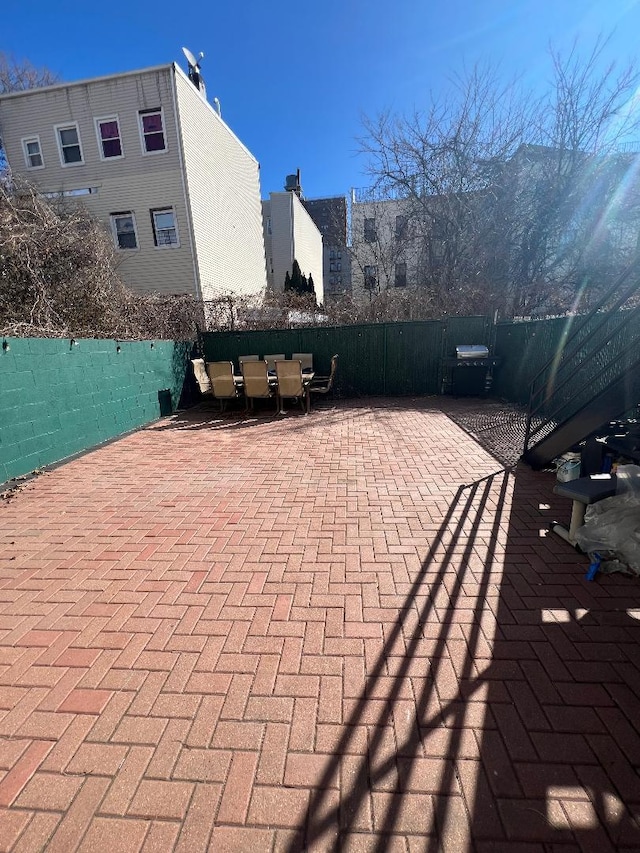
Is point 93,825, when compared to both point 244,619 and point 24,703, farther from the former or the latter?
point 244,619

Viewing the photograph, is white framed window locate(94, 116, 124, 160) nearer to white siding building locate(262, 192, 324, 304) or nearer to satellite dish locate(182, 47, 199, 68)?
satellite dish locate(182, 47, 199, 68)

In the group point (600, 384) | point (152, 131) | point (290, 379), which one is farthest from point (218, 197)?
point (600, 384)

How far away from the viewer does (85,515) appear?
3531mm

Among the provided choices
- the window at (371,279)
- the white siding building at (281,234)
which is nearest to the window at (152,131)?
the window at (371,279)

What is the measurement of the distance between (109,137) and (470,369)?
46.2 ft

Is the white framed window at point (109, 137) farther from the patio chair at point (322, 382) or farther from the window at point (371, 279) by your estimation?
the patio chair at point (322, 382)

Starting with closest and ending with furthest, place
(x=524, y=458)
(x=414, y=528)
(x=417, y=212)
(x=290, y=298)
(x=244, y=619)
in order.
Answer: (x=244, y=619)
(x=414, y=528)
(x=524, y=458)
(x=290, y=298)
(x=417, y=212)

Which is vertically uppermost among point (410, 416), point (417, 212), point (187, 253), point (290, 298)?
point (417, 212)

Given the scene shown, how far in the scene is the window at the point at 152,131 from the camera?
12.0 m

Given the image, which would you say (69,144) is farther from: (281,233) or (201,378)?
(281,233)

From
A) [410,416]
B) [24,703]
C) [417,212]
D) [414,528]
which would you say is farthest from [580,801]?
[417,212]

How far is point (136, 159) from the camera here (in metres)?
12.4

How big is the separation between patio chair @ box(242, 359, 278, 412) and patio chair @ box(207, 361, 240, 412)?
0.33m

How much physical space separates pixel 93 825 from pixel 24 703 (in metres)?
0.74
